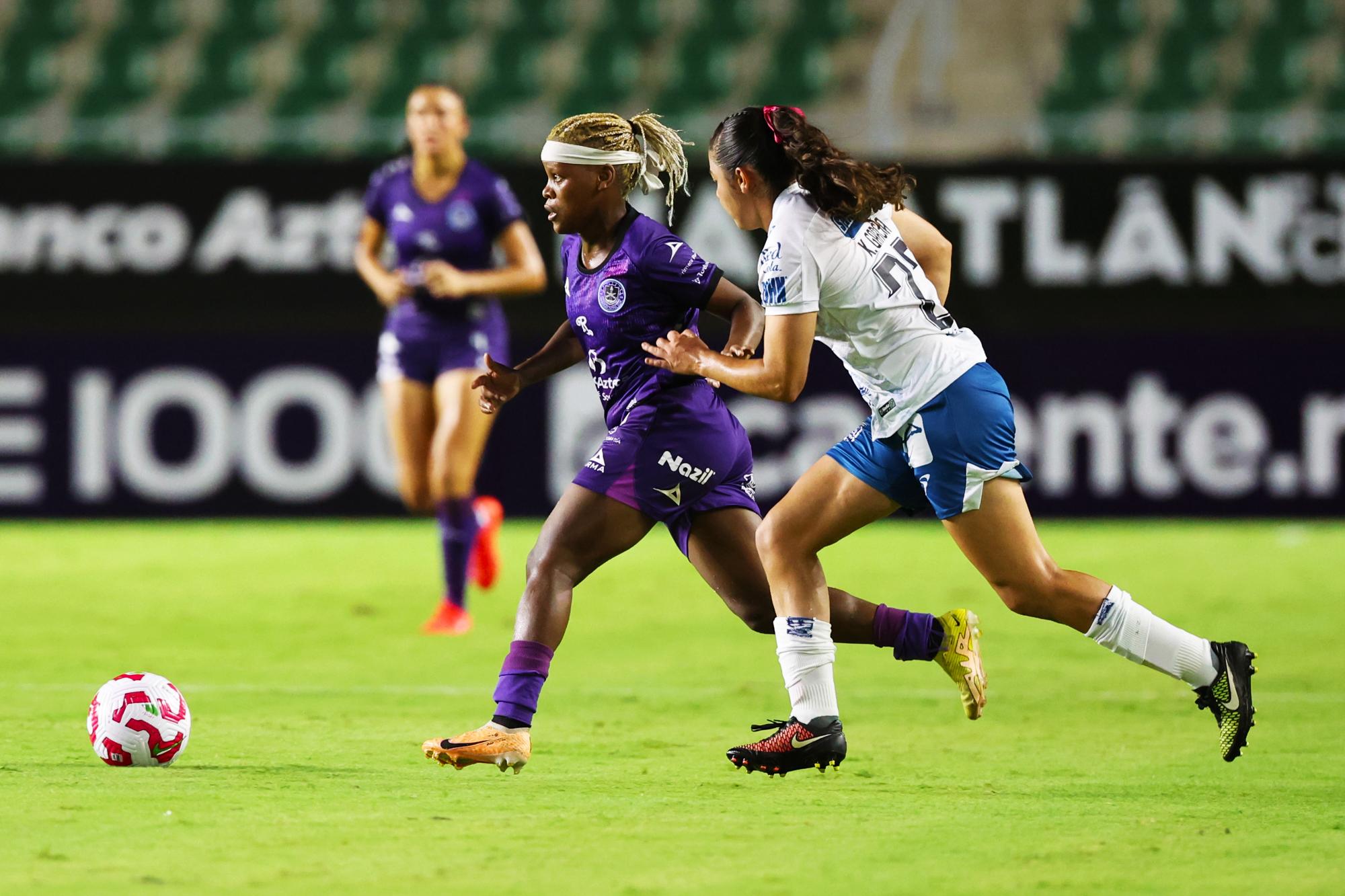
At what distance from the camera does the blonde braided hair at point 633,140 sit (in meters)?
6.05

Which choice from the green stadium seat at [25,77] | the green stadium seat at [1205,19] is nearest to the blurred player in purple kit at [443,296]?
the green stadium seat at [25,77]

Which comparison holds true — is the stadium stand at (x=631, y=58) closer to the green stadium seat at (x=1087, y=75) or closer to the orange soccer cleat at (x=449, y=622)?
the green stadium seat at (x=1087, y=75)

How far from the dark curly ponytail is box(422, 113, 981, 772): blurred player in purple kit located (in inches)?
15.1

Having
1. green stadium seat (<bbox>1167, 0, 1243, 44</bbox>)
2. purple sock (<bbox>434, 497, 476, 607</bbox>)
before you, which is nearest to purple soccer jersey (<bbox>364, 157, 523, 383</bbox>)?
purple sock (<bbox>434, 497, 476, 607</bbox>)

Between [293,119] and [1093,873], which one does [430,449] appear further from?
[293,119]

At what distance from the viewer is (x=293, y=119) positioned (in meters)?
17.3

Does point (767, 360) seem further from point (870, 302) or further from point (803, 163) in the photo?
point (803, 163)

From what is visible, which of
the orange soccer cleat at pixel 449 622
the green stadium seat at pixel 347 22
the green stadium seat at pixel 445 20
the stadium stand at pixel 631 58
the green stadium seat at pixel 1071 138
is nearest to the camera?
the orange soccer cleat at pixel 449 622

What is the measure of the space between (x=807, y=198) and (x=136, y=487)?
32.9 ft

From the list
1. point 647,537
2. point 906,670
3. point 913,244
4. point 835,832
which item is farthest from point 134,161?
point 835,832

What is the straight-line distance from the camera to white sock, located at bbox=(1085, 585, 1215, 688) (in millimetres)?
5699

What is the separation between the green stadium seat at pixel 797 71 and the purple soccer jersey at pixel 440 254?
25.1ft

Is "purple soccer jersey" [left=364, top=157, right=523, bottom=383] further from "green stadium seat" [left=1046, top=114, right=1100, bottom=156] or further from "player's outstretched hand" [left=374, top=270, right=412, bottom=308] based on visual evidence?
"green stadium seat" [left=1046, top=114, right=1100, bottom=156]

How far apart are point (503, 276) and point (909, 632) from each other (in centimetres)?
421
